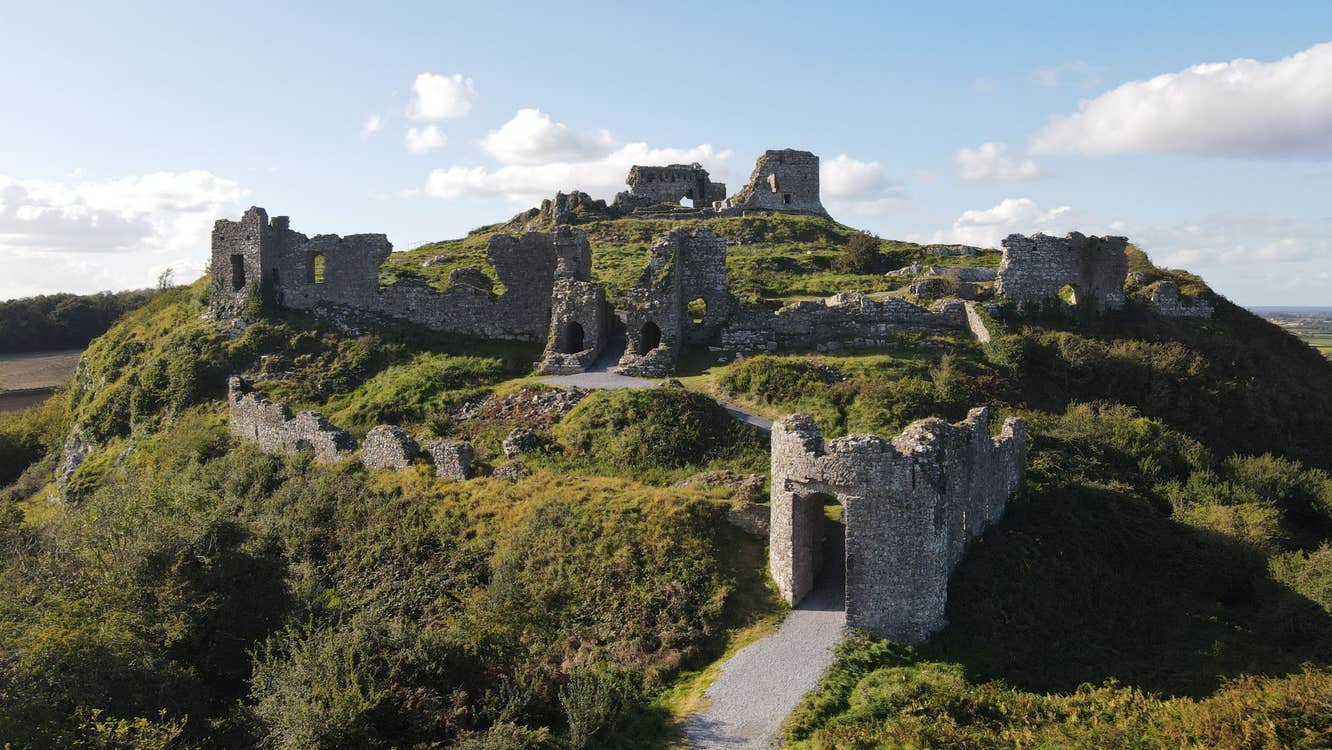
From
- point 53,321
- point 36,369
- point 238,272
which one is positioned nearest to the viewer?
point 238,272

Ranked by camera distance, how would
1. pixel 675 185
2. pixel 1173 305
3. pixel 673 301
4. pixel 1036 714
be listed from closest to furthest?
pixel 1036 714
pixel 673 301
pixel 1173 305
pixel 675 185

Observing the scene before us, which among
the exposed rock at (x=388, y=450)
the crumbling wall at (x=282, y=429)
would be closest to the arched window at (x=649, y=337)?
the exposed rock at (x=388, y=450)

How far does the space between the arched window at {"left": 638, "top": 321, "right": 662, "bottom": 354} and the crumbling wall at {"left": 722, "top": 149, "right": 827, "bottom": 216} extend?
3454 cm

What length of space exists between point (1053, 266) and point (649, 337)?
14.9 metres

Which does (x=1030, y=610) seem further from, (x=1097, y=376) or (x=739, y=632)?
(x=1097, y=376)

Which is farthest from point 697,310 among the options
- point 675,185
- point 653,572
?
point 675,185

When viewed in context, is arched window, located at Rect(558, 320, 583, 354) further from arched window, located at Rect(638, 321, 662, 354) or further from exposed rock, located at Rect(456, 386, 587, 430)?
exposed rock, located at Rect(456, 386, 587, 430)

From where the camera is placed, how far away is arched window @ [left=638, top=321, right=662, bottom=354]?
103 ft

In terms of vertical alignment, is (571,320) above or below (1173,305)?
below

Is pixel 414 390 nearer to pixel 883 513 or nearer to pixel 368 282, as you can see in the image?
pixel 368 282

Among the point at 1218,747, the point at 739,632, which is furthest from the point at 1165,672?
the point at 739,632

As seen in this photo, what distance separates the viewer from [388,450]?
24.3 meters

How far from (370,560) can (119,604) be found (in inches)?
199

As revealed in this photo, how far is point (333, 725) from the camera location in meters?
13.0
